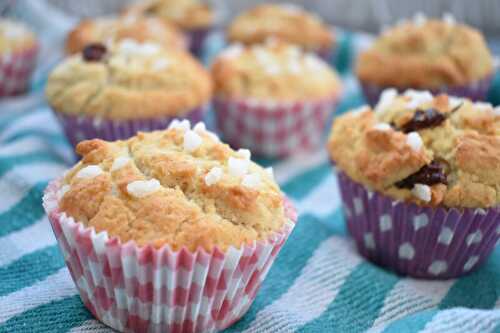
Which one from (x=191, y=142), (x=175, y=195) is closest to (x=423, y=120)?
(x=191, y=142)

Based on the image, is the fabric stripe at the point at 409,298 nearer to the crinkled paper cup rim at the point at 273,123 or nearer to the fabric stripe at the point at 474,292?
the fabric stripe at the point at 474,292

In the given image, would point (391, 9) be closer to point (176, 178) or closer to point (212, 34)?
point (212, 34)

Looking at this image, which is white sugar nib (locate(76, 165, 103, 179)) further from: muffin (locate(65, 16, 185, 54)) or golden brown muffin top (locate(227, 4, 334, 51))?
golden brown muffin top (locate(227, 4, 334, 51))

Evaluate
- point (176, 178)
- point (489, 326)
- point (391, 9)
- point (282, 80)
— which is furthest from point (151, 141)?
point (391, 9)

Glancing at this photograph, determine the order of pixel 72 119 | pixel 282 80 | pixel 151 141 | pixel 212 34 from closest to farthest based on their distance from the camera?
pixel 151 141, pixel 72 119, pixel 282 80, pixel 212 34

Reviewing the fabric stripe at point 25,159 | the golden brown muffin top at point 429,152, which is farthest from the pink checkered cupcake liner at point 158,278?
the fabric stripe at point 25,159

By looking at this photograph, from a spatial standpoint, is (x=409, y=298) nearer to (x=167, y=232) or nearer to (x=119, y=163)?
(x=167, y=232)

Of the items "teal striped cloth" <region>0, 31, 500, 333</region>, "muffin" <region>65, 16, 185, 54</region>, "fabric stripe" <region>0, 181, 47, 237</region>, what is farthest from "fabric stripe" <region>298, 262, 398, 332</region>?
"muffin" <region>65, 16, 185, 54</region>
